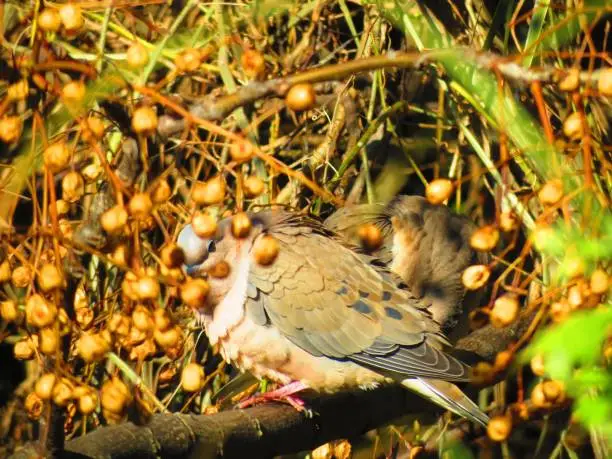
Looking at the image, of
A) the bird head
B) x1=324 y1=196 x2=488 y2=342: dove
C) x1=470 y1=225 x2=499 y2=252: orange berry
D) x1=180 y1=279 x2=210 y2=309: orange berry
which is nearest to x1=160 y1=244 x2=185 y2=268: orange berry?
x1=180 y1=279 x2=210 y2=309: orange berry

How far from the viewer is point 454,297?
4.12 m

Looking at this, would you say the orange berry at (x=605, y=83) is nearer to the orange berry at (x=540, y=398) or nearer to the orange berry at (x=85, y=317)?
the orange berry at (x=540, y=398)

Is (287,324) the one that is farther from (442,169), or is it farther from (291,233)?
(442,169)

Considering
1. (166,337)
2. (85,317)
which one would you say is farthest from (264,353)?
(166,337)

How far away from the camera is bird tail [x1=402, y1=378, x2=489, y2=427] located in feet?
10.3

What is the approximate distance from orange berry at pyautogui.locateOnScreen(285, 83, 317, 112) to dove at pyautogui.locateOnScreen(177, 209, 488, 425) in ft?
5.08

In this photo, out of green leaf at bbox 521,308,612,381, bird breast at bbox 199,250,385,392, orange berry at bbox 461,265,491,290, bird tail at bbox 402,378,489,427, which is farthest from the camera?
bird breast at bbox 199,250,385,392

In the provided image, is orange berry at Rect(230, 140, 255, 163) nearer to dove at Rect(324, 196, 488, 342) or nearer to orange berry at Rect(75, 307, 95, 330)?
orange berry at Rect(75, 307, 95, 330)

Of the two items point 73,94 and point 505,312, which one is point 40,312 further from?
point 505,312

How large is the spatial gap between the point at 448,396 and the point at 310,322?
0.49 meters

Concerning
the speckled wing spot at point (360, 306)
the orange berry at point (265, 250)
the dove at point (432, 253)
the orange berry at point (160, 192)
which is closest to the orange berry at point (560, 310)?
the orange berry at point (265, 250)

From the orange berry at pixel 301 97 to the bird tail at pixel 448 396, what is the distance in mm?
1683

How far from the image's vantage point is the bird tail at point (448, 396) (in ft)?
10.3

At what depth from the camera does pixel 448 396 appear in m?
3.20
